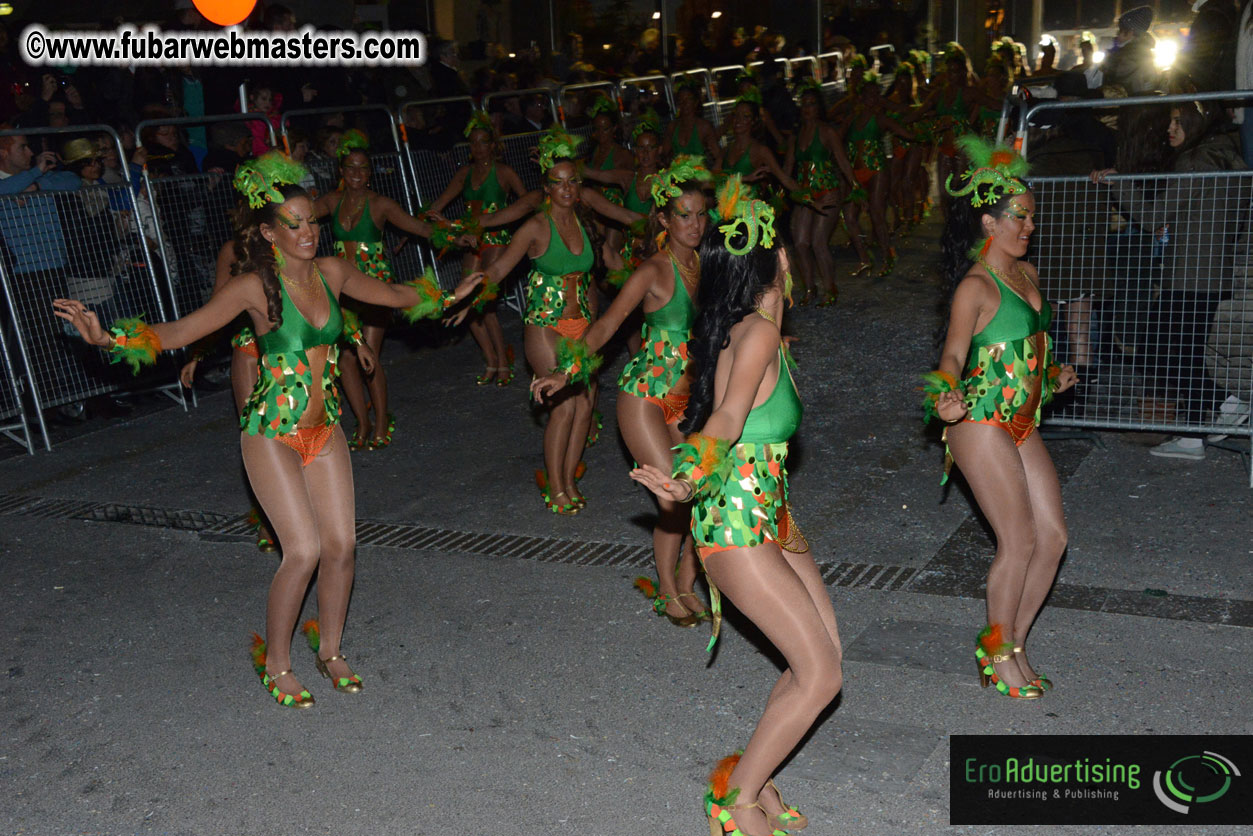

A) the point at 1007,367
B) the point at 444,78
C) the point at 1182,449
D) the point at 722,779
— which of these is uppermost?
the point at 444,78

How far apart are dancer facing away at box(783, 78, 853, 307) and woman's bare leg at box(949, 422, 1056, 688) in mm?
7433

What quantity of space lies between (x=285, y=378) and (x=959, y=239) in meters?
2.60

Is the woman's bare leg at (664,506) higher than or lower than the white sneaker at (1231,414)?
higher

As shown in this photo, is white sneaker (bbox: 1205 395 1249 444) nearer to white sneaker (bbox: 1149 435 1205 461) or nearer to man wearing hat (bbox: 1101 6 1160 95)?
white sneaker (bbox: 1149 435 1205 461)

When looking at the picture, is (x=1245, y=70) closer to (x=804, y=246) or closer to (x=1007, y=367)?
(x=1007, y=367)

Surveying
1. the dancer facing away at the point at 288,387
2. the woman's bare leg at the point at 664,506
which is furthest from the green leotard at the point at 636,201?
the dancer facing away at the point at 288,387

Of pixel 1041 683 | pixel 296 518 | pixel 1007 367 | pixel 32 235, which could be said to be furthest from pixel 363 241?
pixel 1041 683

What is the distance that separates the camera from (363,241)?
29.1ft

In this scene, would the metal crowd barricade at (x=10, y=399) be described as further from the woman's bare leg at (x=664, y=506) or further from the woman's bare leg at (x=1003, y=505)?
the woman's bare leg at (x=1003, y=505)

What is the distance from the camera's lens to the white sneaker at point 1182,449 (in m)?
7.39

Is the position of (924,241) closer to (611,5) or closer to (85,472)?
(611,5)

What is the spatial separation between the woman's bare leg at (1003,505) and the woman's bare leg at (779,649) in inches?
Result: 44.2

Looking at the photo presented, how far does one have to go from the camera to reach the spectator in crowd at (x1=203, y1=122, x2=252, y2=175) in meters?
10.7

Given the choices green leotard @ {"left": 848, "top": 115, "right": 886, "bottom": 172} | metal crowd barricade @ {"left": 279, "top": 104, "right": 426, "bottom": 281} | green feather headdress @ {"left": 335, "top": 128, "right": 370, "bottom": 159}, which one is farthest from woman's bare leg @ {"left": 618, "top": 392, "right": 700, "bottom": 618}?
green leotard @ {"left": 848, "top": 115, "right": 886, "bottom": 172}
